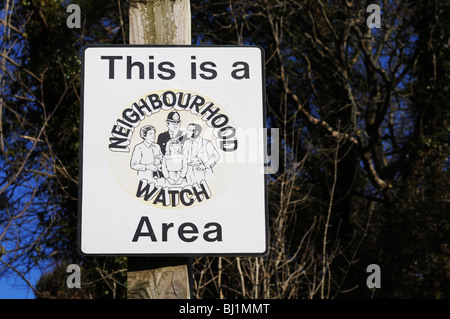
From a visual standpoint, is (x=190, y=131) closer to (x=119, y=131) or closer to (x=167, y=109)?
(x=167, y=109)

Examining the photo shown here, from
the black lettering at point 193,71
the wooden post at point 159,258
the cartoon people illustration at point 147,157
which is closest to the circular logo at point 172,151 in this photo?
the cartoon people illustration at point 147,157

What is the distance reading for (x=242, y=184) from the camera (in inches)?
104

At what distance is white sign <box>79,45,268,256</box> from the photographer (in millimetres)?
2596

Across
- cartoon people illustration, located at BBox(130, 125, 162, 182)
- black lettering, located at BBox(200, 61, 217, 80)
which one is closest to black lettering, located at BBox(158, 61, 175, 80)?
black lettering, located at BBox(200, 61, 217, 80)

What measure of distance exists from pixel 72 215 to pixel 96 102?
9193 millimetres

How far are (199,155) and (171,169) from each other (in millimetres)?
124

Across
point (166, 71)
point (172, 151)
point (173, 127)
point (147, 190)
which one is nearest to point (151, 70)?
point (166, 71)

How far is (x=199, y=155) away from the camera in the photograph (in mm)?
2617

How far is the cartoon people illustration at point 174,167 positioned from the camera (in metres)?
2.58

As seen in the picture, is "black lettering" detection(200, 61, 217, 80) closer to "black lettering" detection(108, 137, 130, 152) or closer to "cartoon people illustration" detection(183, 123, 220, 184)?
"cartoon people illustration" detection(183, 123, 220, 184)

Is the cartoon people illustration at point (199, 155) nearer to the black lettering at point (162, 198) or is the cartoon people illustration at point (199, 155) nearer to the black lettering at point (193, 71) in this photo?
the black lettering at point (162, 198)

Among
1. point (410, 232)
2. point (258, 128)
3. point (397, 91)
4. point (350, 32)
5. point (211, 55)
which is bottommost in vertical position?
point (410, 232)
